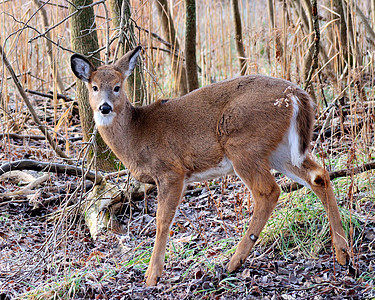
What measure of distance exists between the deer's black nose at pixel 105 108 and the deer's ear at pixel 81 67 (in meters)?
0.41

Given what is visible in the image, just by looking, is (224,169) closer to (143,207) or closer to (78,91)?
(143,207)

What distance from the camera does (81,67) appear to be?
424 cm

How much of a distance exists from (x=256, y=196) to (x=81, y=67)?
1.88m

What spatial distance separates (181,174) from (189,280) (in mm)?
875

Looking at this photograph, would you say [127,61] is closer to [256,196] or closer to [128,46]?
[128,46]

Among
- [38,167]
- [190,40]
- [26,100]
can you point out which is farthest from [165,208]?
[190,40]

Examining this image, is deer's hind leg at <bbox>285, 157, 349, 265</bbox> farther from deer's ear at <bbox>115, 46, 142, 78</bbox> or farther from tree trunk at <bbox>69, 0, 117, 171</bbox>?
tree trunk at <bbox>69, 0, 117, 171</bbox>

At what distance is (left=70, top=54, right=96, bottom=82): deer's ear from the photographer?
4141 mm

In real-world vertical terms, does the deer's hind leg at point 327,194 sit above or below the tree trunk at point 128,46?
below

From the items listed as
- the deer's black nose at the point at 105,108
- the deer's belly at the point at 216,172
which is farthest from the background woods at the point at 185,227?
the deer's belly at the point at 216,172

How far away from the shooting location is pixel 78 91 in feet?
18.2

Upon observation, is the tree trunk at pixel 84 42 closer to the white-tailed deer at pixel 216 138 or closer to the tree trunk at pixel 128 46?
the tree trunk at pixel 128 46

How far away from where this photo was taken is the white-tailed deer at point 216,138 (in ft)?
12.3

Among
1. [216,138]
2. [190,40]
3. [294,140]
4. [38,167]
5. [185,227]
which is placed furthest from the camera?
[190,40]
